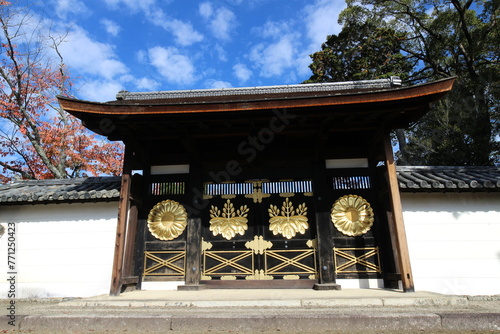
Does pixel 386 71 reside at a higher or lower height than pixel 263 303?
higher

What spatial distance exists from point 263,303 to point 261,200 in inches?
120

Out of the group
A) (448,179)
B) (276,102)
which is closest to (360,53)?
Answer: (448,179)

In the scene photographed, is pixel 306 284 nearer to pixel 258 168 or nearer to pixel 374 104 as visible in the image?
pixel 258 168

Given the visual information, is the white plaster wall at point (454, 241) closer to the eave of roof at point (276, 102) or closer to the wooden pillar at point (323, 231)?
the wooden pillar at point (323, 231)

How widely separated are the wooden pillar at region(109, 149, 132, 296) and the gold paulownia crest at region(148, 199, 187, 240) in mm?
876

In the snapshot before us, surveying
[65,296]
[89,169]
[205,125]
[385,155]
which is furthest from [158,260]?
[89,169]

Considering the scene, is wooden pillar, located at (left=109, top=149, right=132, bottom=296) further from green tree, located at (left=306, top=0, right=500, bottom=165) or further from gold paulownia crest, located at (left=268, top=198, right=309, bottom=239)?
green tree, located at (left=306, top=0, right=500, bottom=165)

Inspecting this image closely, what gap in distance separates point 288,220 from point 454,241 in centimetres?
374

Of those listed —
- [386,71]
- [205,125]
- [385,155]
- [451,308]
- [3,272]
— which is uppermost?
[386,71]

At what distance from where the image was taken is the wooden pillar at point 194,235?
7.59 m

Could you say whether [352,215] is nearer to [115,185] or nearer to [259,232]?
[259,232]

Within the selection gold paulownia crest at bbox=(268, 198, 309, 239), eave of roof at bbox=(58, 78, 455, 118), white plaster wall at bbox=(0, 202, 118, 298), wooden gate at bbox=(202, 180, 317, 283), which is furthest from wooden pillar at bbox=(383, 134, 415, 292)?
white plaster wall at bbox=(0, 202, 118, 298)

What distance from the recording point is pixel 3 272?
26.6 feet

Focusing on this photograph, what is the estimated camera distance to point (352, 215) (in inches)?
309
